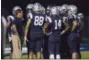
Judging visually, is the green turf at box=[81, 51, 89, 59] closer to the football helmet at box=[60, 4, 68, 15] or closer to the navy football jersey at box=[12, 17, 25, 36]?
the football helmet at box=[60, 4, 68, 15]

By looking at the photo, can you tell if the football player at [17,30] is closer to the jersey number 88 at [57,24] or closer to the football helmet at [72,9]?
the jersey number 88 at [57,24]

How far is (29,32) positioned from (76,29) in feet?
2.95

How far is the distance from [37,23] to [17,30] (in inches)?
15.9

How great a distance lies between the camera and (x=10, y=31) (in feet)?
20.1

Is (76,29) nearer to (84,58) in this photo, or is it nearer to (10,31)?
(84,58)

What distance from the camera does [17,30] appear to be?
6.13 meters

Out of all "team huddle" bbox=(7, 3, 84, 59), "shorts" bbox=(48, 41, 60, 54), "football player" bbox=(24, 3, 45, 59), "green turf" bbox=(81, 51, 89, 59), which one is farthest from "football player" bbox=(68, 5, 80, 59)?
"football player" bbox=(24, 3, 45, 59)

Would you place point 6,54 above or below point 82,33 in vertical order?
below

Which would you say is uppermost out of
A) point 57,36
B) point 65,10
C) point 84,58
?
point 65,10

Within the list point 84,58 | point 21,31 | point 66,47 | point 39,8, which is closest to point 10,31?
point 21,31

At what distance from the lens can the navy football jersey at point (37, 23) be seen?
20.0 feet

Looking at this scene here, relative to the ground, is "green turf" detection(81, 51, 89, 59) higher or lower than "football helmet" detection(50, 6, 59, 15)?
lower

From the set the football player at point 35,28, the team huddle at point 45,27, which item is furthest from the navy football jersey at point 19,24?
the football player at point 35,28

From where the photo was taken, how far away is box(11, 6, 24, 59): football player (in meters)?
6.11
